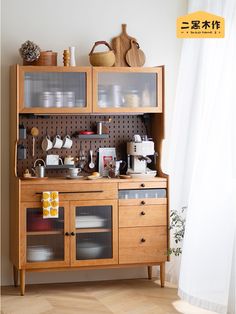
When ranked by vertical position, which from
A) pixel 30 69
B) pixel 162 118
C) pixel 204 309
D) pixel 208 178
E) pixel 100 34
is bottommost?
pixel 204 309

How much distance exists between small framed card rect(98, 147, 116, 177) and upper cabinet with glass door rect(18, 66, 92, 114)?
1.67 feet

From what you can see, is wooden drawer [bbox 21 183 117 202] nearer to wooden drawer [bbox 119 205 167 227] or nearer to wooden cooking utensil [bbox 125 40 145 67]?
wooden drawer [bbox 119 205 167 227]

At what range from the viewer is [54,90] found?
5078 mm

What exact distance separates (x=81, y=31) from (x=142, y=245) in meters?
1.84

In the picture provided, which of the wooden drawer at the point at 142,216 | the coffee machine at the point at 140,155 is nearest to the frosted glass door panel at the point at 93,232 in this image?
the wooden drawer at the point at 142,216

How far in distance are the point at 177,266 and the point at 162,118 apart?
1.25m

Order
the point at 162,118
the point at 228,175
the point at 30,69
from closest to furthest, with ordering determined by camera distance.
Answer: the point at 228,175 < the point at 30,69 < the point at 162,118

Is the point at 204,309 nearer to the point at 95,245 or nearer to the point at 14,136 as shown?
the point at 95,245

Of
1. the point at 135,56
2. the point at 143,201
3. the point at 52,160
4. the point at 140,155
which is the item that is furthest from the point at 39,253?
the point at 135,56

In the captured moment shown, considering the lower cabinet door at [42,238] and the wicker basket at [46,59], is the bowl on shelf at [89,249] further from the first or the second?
the wicker basket at [46,59]

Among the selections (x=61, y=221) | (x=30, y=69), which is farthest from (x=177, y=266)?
(x=30, y=69)

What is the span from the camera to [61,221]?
198 inches

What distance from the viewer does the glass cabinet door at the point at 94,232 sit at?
16.6 feet

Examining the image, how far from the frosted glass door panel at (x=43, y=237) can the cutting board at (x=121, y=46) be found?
1346 millimetres
